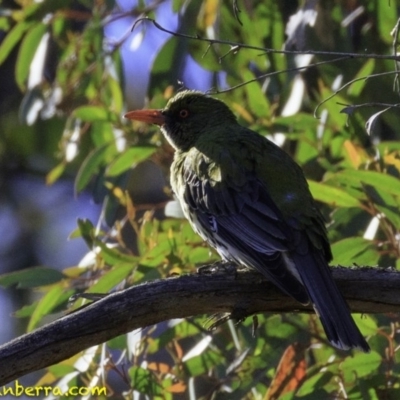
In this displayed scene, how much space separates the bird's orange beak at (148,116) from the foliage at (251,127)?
132 mm

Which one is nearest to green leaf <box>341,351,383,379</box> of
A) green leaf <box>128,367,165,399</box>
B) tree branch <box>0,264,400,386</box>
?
tree branch <box>0,264,400,386</box>

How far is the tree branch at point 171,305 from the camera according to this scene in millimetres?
3105

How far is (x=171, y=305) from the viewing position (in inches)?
130

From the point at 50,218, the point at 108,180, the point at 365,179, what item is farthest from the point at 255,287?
the point at 50,218

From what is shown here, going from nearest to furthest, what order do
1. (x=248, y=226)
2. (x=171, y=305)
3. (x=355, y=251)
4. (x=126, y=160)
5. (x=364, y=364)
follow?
(x=171, y=305)
(x=248, y=226)
(x=364, y=364)
(x=355, y=251)
(x=126, y=160)

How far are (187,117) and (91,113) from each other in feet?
1.62

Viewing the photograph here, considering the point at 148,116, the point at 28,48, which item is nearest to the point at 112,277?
the point at 148,116

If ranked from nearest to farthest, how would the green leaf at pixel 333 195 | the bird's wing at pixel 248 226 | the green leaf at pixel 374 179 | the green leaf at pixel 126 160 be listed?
the bird's wing at pixel 248 226 < the green leaf at pixel 374 179 < the green leaf at pixel 333 195 < the green leaf at pixel 126 160

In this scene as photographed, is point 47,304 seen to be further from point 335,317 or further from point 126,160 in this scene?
point 335,317

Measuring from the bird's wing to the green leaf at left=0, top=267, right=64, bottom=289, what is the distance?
70 cm

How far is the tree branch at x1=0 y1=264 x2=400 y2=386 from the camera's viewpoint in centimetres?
311

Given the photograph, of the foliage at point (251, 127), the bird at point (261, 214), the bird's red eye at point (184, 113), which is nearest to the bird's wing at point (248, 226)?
the bird at point (261, 214)

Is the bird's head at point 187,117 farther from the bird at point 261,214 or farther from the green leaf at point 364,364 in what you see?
the green leaf at point 364,364

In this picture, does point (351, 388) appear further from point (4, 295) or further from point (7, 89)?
point (7, 89)
